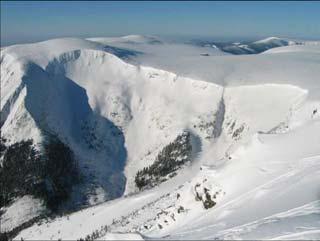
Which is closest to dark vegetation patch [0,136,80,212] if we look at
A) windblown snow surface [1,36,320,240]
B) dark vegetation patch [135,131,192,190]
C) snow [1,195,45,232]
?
snow [1,195,45,232]

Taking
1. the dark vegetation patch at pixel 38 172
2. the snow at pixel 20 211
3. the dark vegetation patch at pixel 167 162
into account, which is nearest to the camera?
the snow at pixel 20 211

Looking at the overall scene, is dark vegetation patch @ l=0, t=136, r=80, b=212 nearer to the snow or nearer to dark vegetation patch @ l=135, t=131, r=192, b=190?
the snow

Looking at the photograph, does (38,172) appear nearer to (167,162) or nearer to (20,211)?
(20,211)

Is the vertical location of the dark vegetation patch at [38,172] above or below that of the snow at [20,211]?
above

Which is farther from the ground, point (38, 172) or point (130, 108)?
point (130, 108)

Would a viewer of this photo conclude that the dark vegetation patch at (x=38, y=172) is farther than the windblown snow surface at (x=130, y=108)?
Yes

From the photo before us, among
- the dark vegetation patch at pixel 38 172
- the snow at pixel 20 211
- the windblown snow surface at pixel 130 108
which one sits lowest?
the snow at pixel 20 211

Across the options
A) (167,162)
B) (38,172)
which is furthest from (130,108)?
(38,172)

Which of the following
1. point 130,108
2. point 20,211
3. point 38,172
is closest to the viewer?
point 20,211

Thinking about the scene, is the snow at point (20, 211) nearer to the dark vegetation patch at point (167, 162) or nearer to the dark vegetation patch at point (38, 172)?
the dark vegetation patch at point (38, 172)

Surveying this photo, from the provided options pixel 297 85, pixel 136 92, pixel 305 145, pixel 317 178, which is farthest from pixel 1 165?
pixel 317 178

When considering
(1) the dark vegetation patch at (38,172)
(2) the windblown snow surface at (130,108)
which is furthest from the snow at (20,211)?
(1) the dark vegetation patch at (38,172)

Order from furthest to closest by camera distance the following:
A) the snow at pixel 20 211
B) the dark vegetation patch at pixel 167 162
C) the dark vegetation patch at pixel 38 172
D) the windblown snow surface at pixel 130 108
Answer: the dark vegetation patch at pixel 38 172
the dark vegetation patch at pixel 167 162
the snow at pixel 20 211
the windblown snow surface at pixel 130 108
